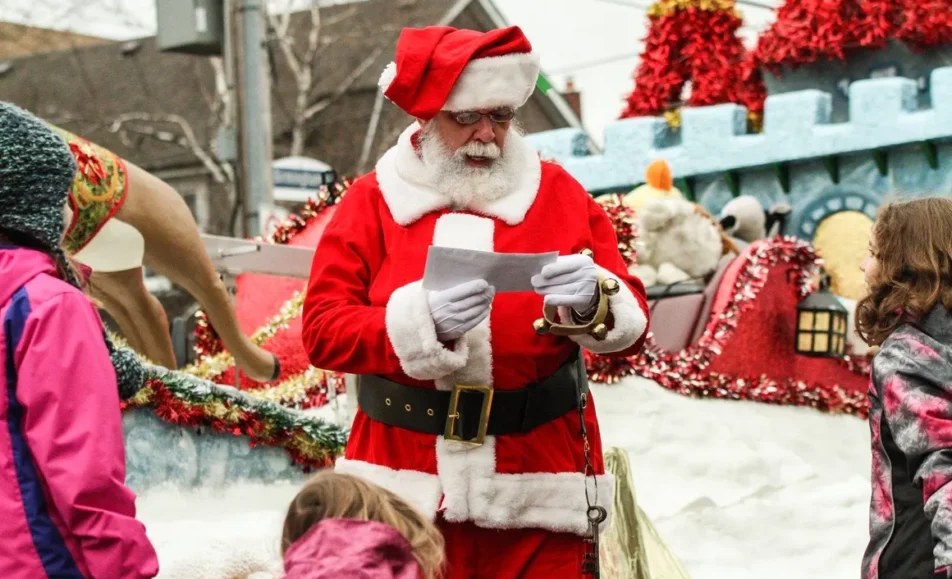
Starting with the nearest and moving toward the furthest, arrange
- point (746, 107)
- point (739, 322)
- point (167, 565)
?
point (167, 565) < point (739, 322) < point (746, 107)

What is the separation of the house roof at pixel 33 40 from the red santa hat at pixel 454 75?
25.9 metres

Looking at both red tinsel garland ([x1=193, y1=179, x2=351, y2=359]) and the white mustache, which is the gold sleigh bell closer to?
the white mustache

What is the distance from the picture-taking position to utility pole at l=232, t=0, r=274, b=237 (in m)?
9.74

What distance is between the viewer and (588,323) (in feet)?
10.1

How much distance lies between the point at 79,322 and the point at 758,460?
16.7ft

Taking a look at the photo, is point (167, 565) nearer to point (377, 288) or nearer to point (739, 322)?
point (377, 288)

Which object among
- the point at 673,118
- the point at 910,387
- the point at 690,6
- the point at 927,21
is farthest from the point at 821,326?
the point at 910,387

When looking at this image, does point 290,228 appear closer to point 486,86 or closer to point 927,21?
point 486,86

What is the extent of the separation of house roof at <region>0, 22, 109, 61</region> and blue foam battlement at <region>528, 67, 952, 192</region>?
19.1 metres

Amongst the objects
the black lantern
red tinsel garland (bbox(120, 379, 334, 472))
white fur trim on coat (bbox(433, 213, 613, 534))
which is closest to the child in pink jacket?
white fur trim on coat (bbox(433, 213, 613, 534))

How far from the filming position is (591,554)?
10.7ft

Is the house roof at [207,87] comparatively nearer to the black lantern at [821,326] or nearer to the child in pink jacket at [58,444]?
the black lantern at [821,326]

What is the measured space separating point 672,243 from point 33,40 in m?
24.4

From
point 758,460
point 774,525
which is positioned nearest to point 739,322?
point 758,460
